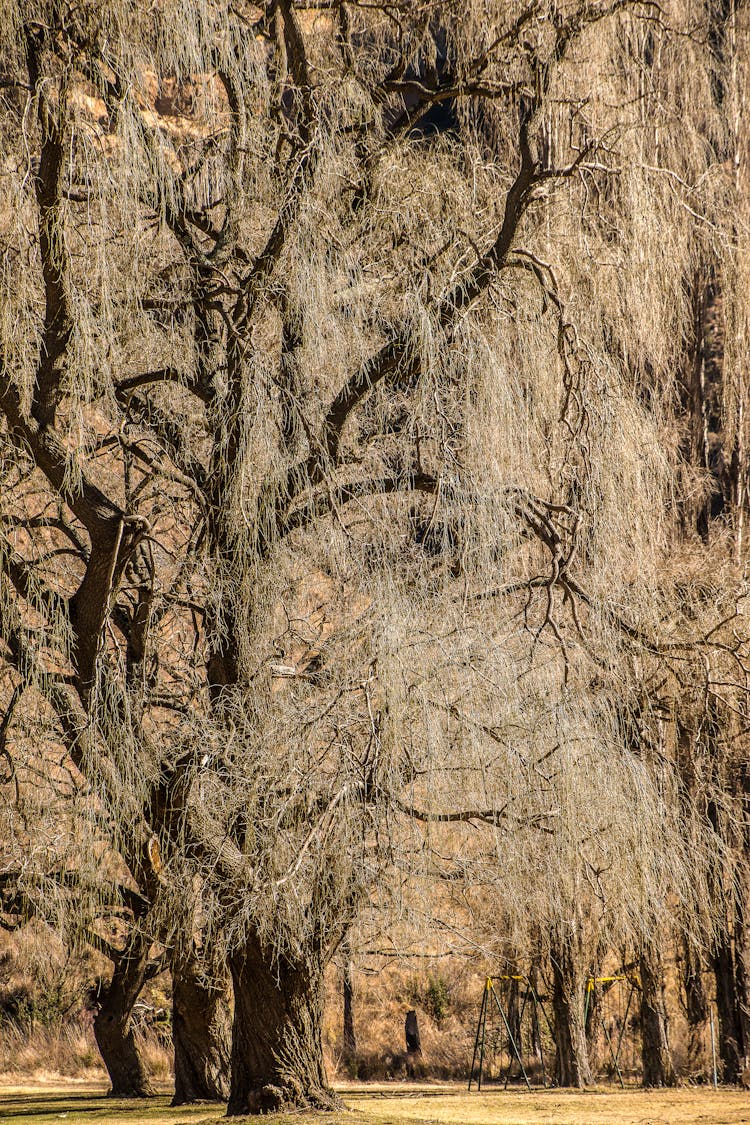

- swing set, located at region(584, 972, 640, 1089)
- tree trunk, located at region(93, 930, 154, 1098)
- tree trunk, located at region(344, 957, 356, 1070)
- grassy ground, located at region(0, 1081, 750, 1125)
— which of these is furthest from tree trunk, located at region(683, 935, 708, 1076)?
tree trunk, located at region(344, 957, 356, 1070)

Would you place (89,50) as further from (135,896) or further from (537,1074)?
(537,1074)

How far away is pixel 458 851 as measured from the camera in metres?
5.04

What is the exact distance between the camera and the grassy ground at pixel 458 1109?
6512 millimetres

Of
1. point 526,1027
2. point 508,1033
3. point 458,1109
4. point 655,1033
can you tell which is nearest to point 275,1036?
point 458,1109

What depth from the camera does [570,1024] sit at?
37.9 feet

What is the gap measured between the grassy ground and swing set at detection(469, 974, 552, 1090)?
1289mm

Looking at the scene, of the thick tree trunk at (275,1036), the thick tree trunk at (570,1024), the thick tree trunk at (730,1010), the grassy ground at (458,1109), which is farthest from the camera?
the thick tree trunk at (570,1024)

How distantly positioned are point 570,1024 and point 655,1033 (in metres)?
1.18

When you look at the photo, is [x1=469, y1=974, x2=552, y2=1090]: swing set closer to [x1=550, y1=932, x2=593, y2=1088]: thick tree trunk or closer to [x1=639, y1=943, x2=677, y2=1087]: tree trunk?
[x1=550, y1=932, x2=593, y2=1088]: thick tree trunk

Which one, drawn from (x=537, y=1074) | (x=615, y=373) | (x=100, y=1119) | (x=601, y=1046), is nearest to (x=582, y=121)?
(x=615, y=373)

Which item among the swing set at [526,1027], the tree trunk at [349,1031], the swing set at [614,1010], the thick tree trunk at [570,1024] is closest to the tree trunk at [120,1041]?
the thick tree trunk at [570,1024]

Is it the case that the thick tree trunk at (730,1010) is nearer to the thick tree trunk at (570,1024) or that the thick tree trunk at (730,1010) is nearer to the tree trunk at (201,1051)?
the thick tree trunk at (570,1024)

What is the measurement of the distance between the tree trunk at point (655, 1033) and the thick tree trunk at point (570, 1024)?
794 mm

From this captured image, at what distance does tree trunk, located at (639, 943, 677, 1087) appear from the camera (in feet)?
34.1
